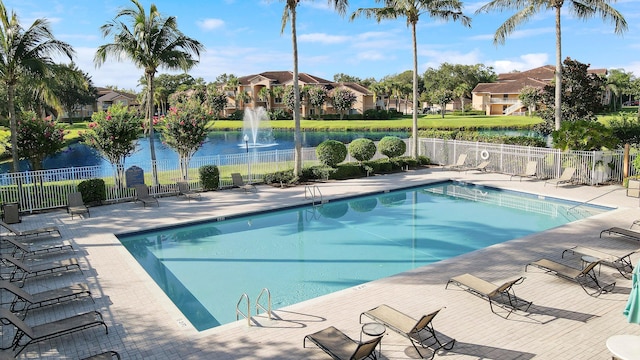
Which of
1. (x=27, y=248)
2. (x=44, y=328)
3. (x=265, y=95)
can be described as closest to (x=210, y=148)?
(x=265, y=95)

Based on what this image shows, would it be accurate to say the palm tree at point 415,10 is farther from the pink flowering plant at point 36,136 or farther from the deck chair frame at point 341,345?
the deck chair frame at point 341,345

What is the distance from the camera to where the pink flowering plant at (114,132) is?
1788 cm

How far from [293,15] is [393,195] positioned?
29.0ft

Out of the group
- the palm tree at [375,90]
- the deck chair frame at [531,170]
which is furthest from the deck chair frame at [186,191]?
the palm tree at [375,90]

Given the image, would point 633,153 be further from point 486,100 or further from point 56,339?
point 486,100

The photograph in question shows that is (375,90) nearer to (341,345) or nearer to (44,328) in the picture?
(341,345)

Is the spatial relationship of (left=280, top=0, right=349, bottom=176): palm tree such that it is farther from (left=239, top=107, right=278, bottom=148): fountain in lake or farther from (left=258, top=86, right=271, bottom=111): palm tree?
(left=258, top=86, right=271, bottom=111): palm tree

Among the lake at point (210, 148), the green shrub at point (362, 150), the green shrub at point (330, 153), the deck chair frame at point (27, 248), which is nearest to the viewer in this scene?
the deck chair frame at point (27, 248)

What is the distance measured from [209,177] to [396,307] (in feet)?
41.2

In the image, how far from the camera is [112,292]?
946cm

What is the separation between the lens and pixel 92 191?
55.7 ft

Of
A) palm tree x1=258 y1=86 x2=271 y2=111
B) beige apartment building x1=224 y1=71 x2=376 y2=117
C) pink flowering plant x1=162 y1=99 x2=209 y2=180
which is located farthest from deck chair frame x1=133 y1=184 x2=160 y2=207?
palm tree x1=258 y1=86 x2=271 y2=111

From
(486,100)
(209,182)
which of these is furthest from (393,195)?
(486,100)

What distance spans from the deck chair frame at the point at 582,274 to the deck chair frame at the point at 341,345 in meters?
4.90
